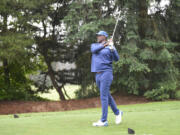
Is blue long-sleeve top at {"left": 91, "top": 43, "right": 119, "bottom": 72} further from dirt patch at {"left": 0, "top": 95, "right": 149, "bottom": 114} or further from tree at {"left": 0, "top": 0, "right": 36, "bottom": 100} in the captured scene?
dirt patch at {"left": 0, "top": 95, "right": 149, "bottom": 114}

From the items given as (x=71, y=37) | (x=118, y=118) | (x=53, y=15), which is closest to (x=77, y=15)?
(x=71, y=37)

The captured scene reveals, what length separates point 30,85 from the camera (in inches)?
728

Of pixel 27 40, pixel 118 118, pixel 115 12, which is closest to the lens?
pixel 118 118

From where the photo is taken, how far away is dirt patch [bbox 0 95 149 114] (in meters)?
14.8

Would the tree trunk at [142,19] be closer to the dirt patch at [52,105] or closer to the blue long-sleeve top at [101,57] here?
the dirt patch at [52,105]

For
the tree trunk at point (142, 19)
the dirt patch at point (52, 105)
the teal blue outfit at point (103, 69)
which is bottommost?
the dirt patch at point (52, 105)

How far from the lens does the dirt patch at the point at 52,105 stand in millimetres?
14812

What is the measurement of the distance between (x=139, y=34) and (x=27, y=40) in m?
5.35

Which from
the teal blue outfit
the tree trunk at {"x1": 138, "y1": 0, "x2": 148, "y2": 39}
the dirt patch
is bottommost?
the dirt patch

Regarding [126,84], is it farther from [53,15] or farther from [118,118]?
[118,118]

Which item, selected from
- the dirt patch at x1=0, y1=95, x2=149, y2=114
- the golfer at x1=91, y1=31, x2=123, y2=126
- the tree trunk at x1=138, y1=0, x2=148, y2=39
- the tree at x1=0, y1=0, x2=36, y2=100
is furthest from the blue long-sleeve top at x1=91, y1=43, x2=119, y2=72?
the tree trunk at x1=138, y1=0, x2=148, y2=39

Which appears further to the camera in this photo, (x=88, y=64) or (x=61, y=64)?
(x=61, y=64)

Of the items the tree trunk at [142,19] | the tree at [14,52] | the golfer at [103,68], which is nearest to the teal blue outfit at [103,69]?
the golfer at [103,68]

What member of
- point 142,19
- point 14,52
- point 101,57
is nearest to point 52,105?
point 14,52
